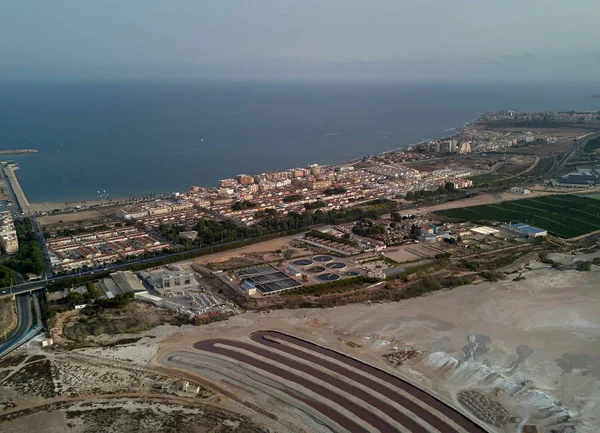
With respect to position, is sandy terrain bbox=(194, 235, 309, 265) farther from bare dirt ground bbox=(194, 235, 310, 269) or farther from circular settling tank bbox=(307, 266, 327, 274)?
circular settling tank bbox=(307, 266, 327, 274)

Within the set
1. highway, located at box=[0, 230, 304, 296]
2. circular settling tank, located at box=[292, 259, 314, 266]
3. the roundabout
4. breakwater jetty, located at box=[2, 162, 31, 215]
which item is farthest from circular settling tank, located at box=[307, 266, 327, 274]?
breakwater jetty, located at box=[2, 162, 31, 215]

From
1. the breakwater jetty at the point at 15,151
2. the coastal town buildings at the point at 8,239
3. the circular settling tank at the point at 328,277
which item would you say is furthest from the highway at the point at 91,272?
the breakwater jetty at the point at 15,151

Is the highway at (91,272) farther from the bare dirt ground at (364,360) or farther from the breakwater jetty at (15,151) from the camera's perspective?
the breakwater jetty at (15,151)

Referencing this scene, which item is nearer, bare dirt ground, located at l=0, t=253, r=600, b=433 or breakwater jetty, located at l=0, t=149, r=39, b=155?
bare dirt ground, located at l=0, t=253, r=600, b=433

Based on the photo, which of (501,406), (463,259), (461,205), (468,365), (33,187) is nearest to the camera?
(501,406)

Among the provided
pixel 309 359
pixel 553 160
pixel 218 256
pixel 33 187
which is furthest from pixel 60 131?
pixel 309 359

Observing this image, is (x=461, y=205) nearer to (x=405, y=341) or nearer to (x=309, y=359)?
(x=405, y=341)
